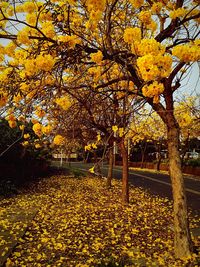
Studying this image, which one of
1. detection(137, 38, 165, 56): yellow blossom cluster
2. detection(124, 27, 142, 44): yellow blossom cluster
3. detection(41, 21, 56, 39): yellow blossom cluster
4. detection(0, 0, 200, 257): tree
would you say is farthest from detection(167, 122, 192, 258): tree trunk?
detection(137, 38, 165, 56): yellow blossom cluster

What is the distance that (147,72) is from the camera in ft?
10.1

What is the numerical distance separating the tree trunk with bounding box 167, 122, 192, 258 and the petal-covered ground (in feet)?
0.74

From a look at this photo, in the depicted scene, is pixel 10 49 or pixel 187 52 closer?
pixel 187 52

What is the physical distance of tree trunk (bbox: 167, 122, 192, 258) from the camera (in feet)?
17.9

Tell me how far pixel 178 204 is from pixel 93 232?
219 centimetres

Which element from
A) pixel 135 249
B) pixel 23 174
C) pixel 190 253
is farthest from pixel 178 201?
pixel 23 174

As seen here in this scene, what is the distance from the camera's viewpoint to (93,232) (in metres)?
7.01

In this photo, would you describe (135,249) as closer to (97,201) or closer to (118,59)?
(118,59)

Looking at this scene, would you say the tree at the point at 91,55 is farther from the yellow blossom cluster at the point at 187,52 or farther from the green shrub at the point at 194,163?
the green shrub at the point at 194,163

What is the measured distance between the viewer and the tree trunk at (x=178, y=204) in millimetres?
5465

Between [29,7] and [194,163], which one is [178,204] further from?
[194,163]

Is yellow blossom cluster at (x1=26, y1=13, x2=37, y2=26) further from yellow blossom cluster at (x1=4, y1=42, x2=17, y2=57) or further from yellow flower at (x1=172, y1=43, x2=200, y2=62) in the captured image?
yellow flower at (x1=172, y1=43, x2=200, y2=62)

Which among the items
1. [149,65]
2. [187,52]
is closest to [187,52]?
[187,52]

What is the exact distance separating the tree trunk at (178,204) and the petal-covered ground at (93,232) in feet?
0.74
